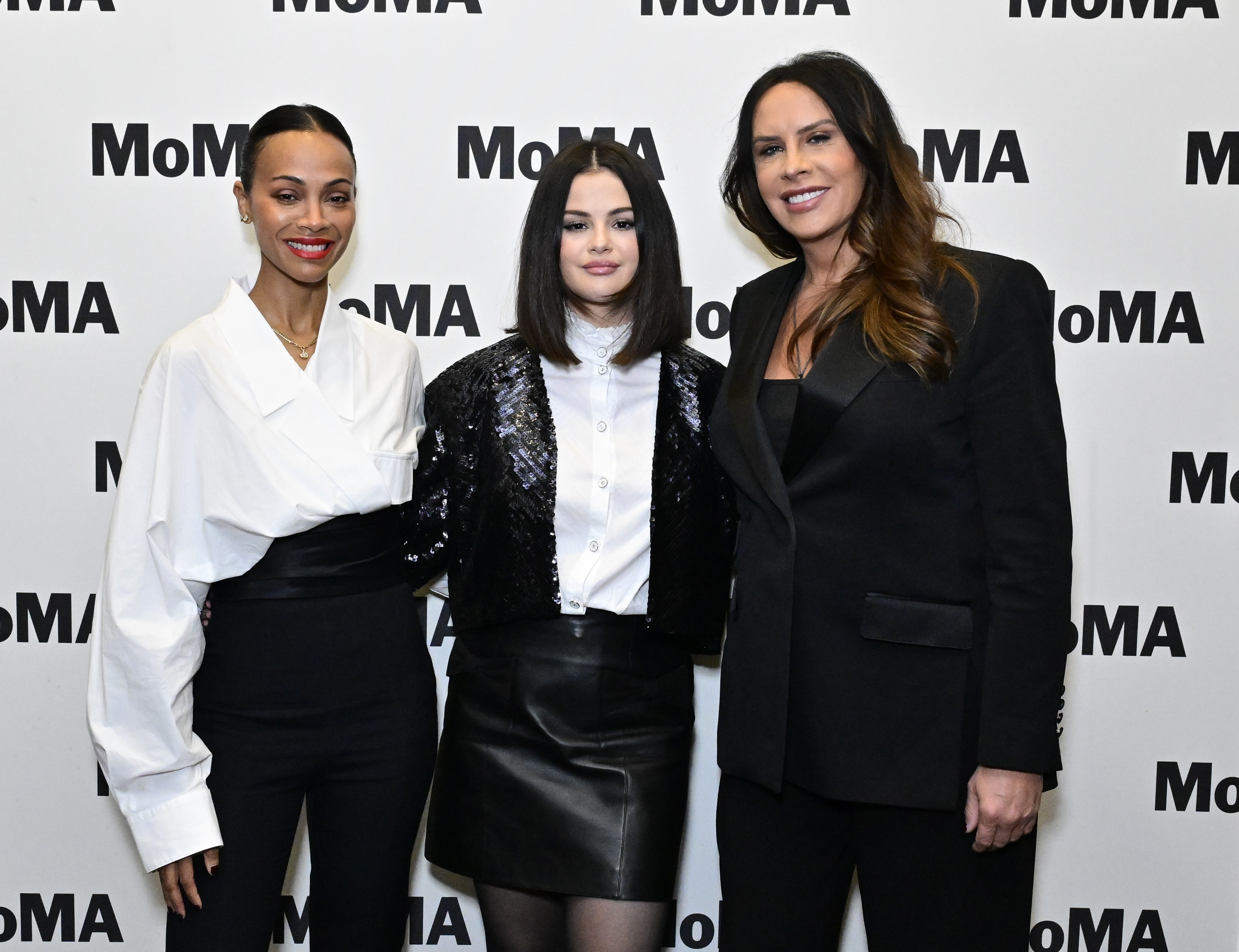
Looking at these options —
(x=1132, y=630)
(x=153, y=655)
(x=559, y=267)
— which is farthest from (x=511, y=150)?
(x=1132, y=630)

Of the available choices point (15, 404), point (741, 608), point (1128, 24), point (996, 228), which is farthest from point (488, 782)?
point (1128, 24)

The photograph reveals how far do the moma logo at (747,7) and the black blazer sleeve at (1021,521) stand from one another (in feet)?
3.53

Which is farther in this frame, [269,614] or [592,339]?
[592,339]

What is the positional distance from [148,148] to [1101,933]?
109 inches

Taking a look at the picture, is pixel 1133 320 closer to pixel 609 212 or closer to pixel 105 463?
pixel 609 212

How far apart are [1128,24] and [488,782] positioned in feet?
6.66

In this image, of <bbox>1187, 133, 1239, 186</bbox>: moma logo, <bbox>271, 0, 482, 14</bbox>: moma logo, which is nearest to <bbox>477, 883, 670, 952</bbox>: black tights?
<bbox>271, 0, 482, 14</bbox>: moma logo

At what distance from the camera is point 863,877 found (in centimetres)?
171

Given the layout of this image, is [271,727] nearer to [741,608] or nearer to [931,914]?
[741,608]

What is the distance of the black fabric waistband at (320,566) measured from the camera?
71.2 inches

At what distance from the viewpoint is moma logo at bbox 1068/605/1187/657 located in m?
2.43

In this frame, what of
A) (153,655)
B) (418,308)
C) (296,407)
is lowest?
(153,655)

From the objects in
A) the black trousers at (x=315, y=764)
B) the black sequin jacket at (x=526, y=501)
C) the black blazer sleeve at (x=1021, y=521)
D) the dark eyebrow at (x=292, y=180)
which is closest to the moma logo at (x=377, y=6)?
the dark eyebrow at (x=292, y=180)

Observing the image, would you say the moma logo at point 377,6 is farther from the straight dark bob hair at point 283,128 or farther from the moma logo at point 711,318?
the moma logo at point 711,318
